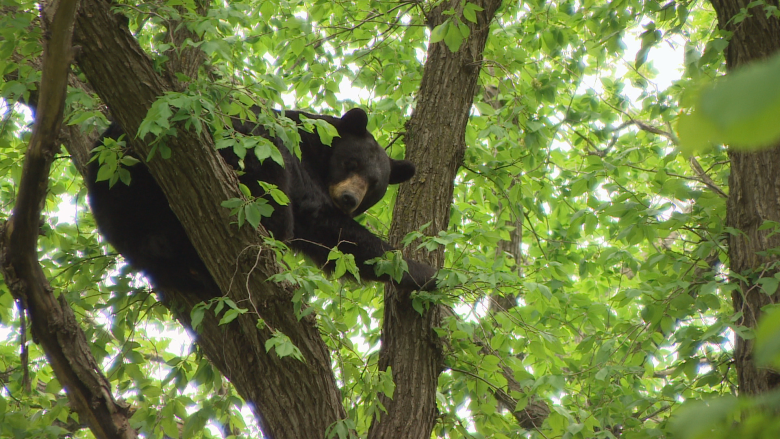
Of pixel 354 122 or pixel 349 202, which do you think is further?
pixel 354 122

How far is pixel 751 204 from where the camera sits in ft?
13.0

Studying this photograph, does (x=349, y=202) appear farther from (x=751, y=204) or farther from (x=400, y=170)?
(x=751, y=204)

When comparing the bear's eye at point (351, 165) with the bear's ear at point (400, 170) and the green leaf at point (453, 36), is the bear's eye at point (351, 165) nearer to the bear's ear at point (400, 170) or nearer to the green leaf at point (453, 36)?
the bear's ear at point (400, 170)

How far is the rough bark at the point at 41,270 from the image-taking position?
9.01 feet

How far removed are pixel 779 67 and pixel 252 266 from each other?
9.81 feet

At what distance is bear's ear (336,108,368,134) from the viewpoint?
5773 millimetres

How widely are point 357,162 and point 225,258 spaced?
267cm

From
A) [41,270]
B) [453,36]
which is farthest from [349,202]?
[41,270]

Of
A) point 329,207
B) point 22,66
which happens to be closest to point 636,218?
point 329,207

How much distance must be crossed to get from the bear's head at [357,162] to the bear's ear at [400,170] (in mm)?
12

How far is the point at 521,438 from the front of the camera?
13.5 ft

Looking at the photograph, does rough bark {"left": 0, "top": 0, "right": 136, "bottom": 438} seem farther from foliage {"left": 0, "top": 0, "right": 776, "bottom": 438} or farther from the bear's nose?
the bear's nose

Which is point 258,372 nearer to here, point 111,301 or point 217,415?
point 217,415

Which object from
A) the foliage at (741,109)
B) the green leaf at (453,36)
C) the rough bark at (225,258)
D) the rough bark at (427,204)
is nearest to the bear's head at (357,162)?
the rough bark at (427,204)
